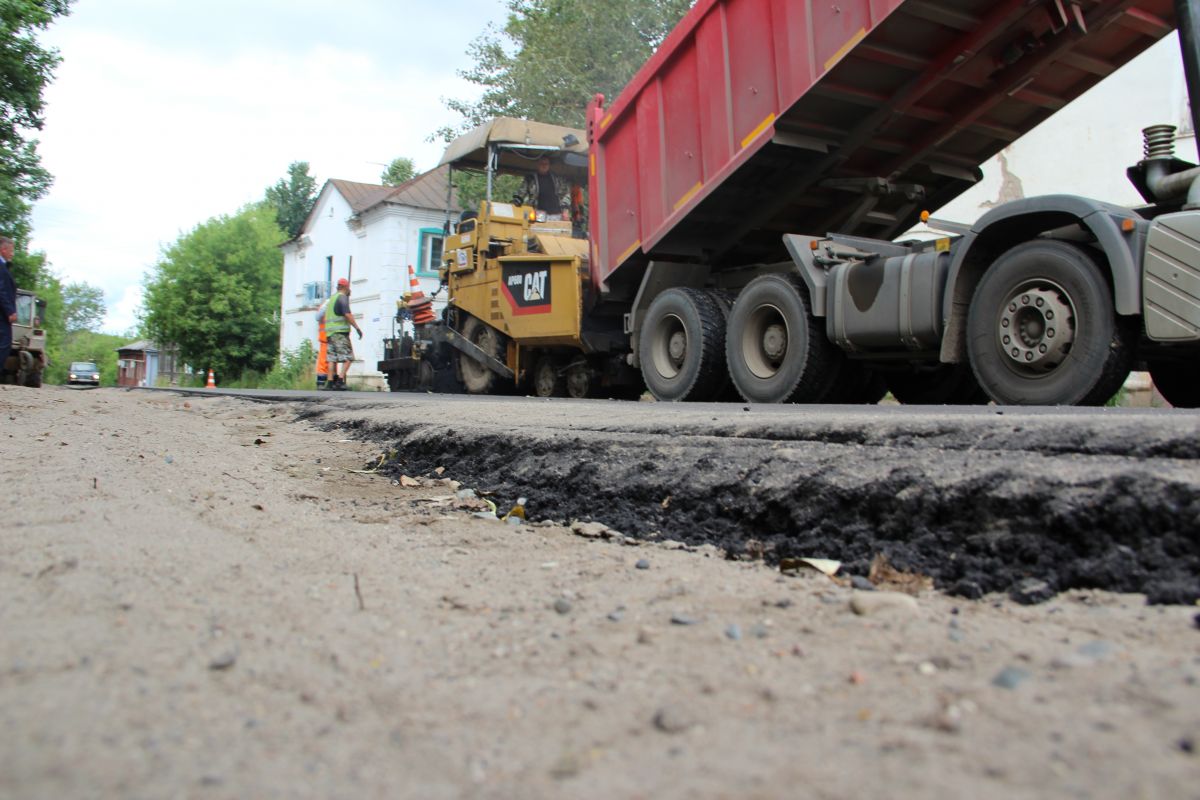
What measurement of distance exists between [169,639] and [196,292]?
37485mm

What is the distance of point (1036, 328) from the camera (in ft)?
15.5

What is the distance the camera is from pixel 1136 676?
4.49 ft

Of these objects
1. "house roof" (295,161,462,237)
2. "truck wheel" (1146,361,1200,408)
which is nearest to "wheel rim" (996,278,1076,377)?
"truck wheel" (1146,361,1200,408)

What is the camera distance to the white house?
27.8 m

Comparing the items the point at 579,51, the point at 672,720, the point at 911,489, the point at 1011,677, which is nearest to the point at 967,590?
the point at 911,489

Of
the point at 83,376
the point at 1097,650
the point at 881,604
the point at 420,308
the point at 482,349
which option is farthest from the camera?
the point at 83,376

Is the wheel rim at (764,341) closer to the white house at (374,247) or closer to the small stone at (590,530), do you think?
the small stone at (590,530)

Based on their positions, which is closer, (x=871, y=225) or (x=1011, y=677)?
(x=1011, y=677)

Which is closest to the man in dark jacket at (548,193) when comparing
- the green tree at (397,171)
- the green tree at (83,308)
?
the green tree at (397,171)

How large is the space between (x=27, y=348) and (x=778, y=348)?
51.5 ft

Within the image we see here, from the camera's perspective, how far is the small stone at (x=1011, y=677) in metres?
1.39

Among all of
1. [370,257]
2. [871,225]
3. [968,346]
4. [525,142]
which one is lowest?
[968,346]

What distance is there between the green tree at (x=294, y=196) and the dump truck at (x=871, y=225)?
5475 cm

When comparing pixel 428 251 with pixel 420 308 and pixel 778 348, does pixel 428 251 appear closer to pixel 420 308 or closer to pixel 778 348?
pixel 420 308
